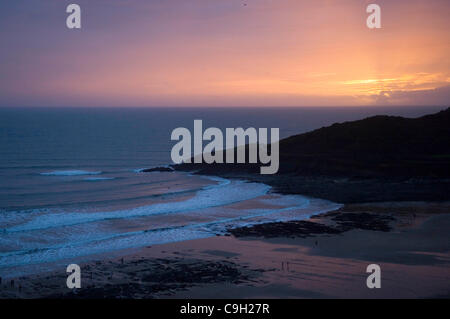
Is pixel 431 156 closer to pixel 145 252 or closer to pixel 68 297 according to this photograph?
pixel 145 252

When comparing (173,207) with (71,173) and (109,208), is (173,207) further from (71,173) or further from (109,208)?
(71,173)

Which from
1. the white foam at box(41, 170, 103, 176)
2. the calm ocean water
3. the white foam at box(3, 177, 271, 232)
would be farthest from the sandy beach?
the white foam at box(41, 170, 103, 176)

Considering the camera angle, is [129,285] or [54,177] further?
[54,177]

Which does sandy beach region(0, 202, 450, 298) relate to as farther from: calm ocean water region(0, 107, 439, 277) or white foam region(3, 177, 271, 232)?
white foam region(3, 177, 271, 232)

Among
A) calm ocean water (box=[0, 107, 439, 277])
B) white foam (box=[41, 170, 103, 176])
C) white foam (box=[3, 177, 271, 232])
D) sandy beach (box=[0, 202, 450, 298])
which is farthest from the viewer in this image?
Answer: white foam (box=[41, 170, 103, 176])

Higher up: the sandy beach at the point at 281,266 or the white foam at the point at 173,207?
the white foam at the point at 173,207

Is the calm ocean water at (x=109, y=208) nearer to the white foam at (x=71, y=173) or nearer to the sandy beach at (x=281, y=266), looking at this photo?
the white foam at (x=71, y=173)

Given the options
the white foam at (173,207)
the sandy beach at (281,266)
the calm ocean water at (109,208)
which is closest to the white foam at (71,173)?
the calm ocean water at (109,208)

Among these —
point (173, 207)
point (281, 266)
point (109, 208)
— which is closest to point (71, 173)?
point (109, 208)
